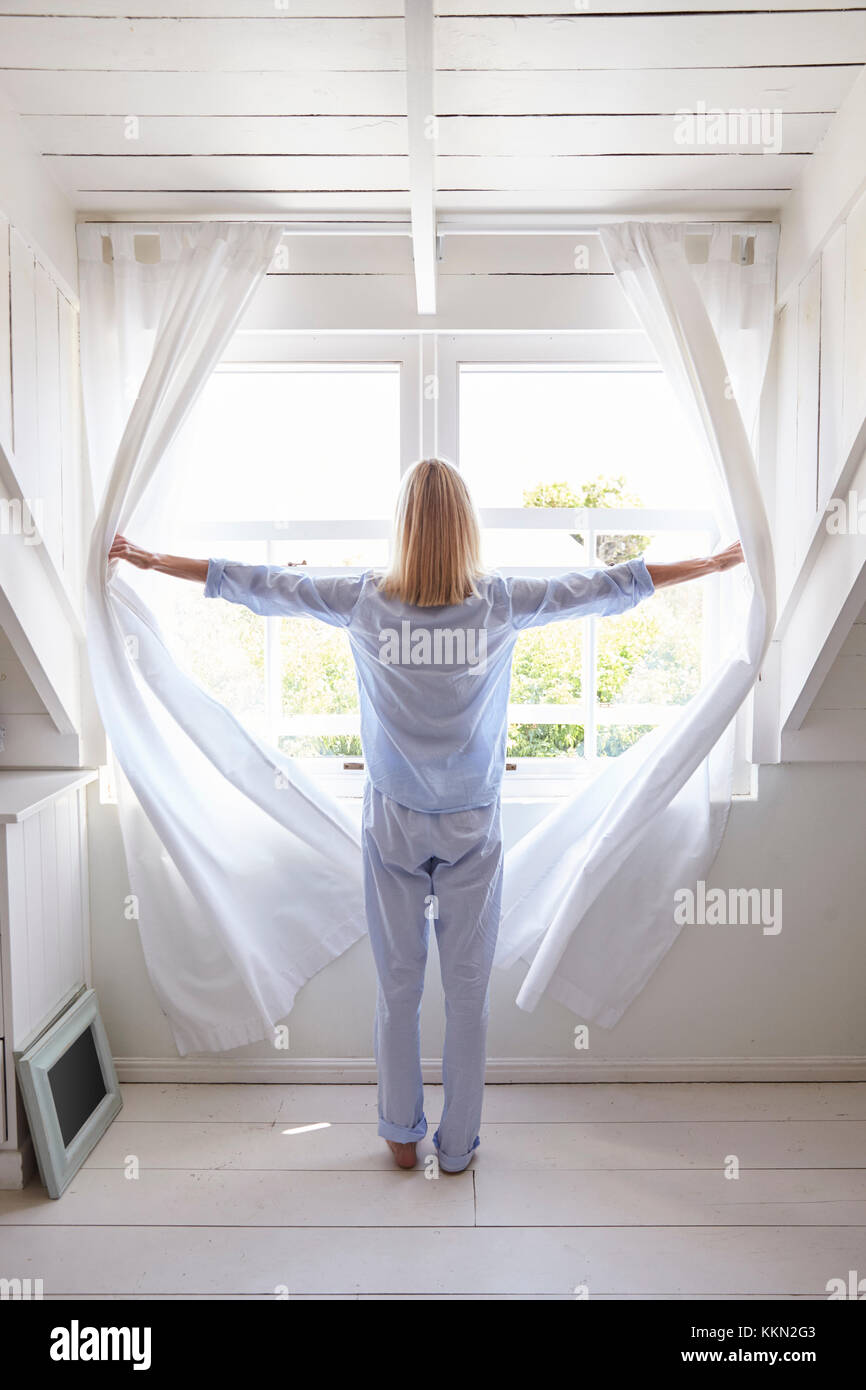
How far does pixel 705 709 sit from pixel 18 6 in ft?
6.82

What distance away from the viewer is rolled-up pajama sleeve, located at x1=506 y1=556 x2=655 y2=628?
2.17 metres

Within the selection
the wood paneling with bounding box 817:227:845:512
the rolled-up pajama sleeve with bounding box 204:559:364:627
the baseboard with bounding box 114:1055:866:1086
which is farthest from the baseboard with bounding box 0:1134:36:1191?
the wood paneling with bounding box 817:227:845:512

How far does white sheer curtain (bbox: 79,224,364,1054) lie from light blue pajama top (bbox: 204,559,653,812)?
1.24 ft

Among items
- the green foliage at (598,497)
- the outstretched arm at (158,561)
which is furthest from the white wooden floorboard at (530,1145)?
the green foliage at (598,497)

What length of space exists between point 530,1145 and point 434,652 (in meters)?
1.28

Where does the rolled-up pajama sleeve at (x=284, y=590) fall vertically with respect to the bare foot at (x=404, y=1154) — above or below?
above

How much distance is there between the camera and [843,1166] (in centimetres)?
226

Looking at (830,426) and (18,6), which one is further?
(830,426)

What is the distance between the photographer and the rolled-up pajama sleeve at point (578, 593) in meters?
2.17

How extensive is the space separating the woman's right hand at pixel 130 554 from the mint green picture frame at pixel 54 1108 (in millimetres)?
1181

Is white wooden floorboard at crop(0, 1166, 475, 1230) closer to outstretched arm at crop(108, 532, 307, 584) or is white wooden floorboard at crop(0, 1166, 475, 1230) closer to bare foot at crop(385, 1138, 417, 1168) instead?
bare foot at crop(385, 1138, 417, 1168)

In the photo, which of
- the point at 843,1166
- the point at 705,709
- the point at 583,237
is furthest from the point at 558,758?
the point at 583,237

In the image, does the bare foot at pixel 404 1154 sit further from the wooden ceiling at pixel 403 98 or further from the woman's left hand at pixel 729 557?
the wooden ceiling at pixel 403 98
